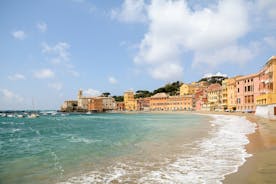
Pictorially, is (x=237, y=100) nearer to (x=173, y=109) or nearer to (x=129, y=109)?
(x=173, y=109)

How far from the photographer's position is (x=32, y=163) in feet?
42.6

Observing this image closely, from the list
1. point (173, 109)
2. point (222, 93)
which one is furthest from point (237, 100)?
point (173, 109)

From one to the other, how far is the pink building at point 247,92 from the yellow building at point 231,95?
12.7ft

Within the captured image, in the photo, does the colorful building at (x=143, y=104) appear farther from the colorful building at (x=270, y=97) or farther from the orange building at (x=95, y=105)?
the colorful building at (x=270, y=97)

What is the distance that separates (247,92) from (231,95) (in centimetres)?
1267

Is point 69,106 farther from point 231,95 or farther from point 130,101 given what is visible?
point 231,95

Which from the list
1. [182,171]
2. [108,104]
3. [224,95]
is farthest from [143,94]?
[182,171]

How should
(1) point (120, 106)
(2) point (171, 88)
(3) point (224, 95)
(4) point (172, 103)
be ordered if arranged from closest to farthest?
1. (3) point (224, 95)
2. (4) point (172, 103)
3. (2) point (171, 88)
4. (1) point (120, 106)

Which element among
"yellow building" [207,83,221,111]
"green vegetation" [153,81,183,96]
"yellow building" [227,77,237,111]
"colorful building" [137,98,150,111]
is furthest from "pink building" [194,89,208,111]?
"green vegetation" [153,81,183,96]

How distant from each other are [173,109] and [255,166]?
402ft

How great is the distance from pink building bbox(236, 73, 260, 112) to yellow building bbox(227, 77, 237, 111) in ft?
12.7

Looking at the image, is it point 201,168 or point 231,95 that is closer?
point 201,168

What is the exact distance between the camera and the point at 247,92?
222 feet

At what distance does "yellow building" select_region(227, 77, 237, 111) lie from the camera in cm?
7730
